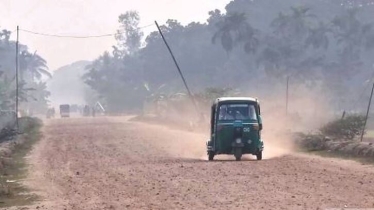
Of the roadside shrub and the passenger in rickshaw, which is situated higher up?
the passenger in rickshaw

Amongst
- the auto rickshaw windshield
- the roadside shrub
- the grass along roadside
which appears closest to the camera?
the grass along roadside

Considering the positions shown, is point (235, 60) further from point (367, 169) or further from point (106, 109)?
point (367, 169)

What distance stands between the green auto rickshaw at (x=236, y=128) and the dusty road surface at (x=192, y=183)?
188 centimetres

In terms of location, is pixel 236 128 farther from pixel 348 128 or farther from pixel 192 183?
pixel 348 128

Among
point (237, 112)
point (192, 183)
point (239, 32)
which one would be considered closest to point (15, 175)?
point (192, 183)

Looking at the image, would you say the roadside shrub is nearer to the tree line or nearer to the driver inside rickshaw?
the driver inside rickshaw

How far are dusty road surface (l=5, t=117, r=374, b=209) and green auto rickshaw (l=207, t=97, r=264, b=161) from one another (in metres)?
1.88

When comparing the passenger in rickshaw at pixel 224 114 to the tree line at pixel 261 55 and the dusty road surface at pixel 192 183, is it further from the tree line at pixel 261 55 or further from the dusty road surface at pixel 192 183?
the tree line at pixel 261 55

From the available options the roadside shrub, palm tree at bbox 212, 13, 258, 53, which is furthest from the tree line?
the roadside shrub

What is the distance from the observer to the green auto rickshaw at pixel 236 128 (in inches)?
1248

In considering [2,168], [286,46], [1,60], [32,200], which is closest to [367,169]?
[32,200]

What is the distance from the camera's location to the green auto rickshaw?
31703 millimetres

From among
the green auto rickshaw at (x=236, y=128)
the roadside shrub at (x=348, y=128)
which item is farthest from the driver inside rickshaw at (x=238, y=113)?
the roadside shrub at (x=348, y=128)

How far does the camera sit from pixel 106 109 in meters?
160
